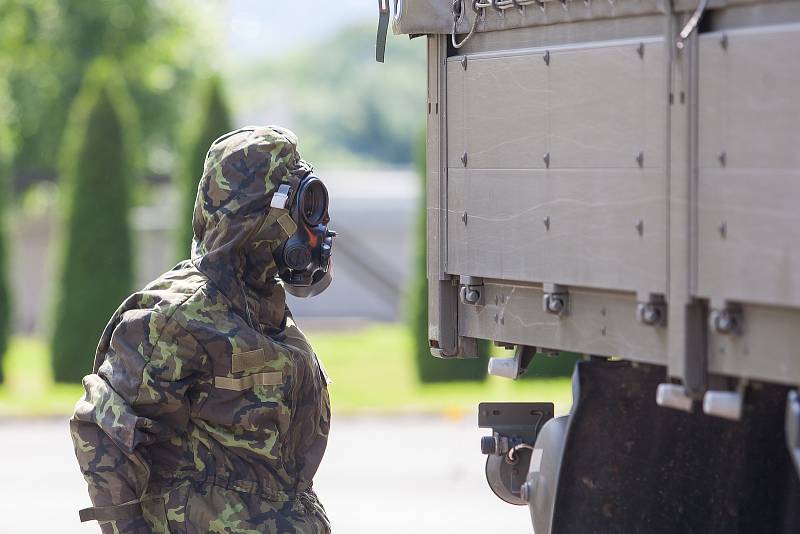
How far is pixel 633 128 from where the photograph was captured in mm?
3684

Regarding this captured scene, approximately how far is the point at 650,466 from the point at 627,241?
1116mm

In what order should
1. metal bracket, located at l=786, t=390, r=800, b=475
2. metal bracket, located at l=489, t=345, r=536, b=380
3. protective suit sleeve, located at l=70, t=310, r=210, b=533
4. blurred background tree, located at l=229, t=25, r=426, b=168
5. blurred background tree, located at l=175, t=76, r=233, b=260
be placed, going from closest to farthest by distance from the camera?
metal bracket, located at l=786, t=390, r=800, b=475
protective suit sleeve, located at l=70, t=310, r=210, b=533
metal bracket, located at l=489, t=345, r=536, b=380
blurred background tree, located at l=175, t=76, r=233, b=260
blurred background tree, located at l=229, t=25, r=426, b=168

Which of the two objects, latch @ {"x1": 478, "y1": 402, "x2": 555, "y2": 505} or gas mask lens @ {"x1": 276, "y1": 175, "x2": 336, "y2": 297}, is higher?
gas mask lens @ {"x1": 276, "y1": 175, "x2": 336, "y2": 297}

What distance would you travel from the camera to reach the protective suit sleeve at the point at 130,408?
13.6 feet

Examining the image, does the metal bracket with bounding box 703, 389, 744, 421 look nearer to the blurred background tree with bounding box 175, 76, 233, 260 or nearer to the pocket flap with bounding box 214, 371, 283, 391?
the pocket flap with bounding box 214, 371, 283, 391

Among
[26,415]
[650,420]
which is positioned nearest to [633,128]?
[650,420]

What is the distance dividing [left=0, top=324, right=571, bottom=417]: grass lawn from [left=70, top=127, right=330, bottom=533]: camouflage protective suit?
8536mm

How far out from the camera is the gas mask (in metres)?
4.46

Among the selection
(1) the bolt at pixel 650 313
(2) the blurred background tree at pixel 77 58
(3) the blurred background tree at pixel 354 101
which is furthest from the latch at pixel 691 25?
(3) the blurred background tree at pixel 354 101

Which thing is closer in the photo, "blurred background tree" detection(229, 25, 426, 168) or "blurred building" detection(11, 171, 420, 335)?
"blurred building" detection(11, 171, 420, 335)

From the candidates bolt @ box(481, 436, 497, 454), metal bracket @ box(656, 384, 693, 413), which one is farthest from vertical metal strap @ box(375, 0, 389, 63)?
metal bracket @ box(656, 384, 693, 413)

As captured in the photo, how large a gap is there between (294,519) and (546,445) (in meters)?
0.79

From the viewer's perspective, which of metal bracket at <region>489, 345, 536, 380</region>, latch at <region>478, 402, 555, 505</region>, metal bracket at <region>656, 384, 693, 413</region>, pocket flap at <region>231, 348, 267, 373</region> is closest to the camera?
metal bracket at <region>656, 384, 693, 413</region>

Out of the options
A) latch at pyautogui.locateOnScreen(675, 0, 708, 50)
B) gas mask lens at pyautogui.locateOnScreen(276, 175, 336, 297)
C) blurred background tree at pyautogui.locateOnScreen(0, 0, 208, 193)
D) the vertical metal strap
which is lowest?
gas mask lens at pyautogui.locateOnScreen(276, 175, 336, 297)
